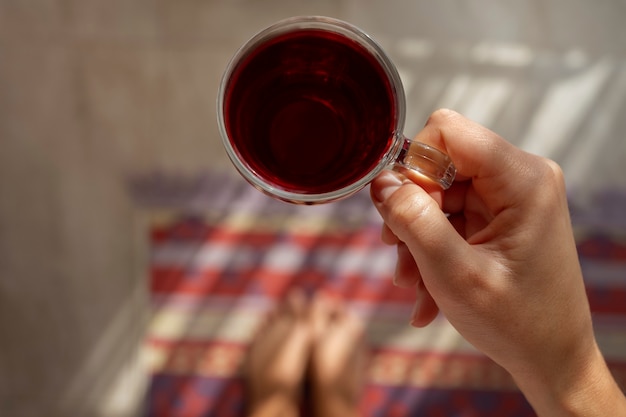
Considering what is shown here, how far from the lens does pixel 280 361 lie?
4.08 feet

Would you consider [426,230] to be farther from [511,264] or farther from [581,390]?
[581,390]

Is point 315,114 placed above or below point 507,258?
above

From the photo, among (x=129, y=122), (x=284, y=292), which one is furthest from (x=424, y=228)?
(x=129, y=122)

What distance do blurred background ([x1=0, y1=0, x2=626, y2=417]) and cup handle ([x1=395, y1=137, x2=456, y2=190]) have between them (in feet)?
2.06

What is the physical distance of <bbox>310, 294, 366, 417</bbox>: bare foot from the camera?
122 centimetres

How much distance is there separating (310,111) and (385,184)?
0.13 metres

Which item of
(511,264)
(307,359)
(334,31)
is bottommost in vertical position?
(307,359)

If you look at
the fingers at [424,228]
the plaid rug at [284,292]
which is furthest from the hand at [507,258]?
the plaid rug at [284,292]

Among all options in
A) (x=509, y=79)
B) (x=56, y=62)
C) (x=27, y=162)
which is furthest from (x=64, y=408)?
(x=509, y=79)

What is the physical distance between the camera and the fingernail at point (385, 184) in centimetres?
70

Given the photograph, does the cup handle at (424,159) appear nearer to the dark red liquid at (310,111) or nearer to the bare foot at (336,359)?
the dark red liquid at (310,111)

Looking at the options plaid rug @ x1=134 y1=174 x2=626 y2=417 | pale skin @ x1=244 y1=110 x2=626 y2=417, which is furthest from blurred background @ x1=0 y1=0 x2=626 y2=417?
pale skin @ x1=244 y1=110 x2=626 y2=417

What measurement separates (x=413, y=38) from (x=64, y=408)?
113 centimetres

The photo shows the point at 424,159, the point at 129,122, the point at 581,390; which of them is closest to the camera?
the point at 424,159
